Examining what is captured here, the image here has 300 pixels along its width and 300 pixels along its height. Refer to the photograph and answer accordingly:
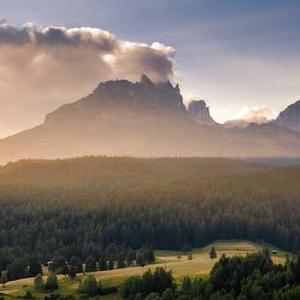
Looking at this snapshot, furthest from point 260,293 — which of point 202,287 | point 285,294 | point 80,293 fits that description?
point 80,293

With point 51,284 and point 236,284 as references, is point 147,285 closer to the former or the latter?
point 236,284

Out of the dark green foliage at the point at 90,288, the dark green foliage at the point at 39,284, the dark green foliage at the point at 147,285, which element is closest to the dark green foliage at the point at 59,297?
the dark green foliage at the point at 90,288

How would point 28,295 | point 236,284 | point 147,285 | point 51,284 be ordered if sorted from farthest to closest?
point 51,284
point 28,295
point 147,285
point 236,284

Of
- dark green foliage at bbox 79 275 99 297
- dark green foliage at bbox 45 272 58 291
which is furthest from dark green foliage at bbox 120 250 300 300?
dark green foliage at bbox 45 272 58 291

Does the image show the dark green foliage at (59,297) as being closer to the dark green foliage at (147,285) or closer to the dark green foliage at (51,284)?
the dark green foliage at (147,285)

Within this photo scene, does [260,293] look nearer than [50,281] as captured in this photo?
Yes

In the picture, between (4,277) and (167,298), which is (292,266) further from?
(4,277)

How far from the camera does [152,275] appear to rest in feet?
530

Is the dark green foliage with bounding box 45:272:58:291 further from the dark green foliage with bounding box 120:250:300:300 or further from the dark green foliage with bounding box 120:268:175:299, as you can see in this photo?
the dark green foliage with bounding box 120:250:300:300

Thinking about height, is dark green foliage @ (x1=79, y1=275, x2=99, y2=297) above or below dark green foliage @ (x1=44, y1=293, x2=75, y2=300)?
above

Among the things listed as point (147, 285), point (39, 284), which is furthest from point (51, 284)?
point (147, 285)

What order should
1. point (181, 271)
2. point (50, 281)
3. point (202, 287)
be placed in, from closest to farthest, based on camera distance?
point (202, 287) → point (50, 281) → point (181, 271)

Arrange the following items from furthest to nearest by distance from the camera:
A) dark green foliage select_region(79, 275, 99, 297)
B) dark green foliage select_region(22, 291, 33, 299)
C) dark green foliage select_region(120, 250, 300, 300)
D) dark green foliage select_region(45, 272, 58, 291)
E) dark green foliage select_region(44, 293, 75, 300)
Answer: dark green foliage select_region(45, 272, 58, 291) < dark green foliage select_region(79, 275, 99, 297) < dark green foliage select_region(22, 291, 33, 299) < dark green foliage select_region(44, 293, 75, 300) < dark green foliage select_region(120, 250, 300, 300)

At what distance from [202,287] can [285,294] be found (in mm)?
19163
